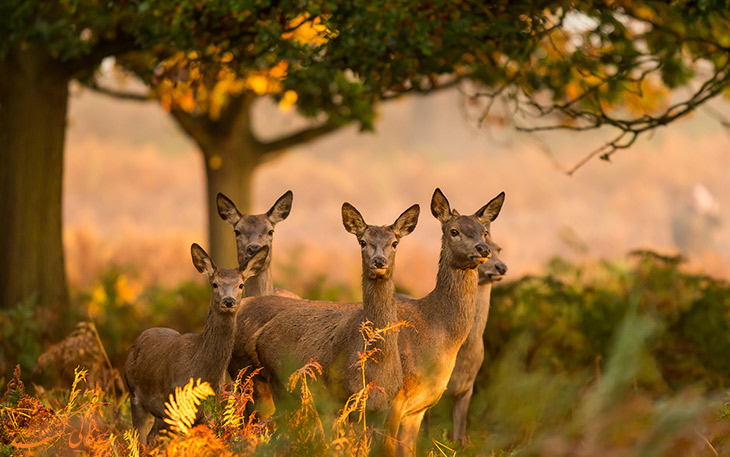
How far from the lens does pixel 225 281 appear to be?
6.13 meters

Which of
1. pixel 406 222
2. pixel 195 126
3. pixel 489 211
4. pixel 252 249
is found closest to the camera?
pixel 406 222

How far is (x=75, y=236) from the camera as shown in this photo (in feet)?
76.1

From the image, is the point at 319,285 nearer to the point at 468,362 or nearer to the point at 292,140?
the point at 292,140

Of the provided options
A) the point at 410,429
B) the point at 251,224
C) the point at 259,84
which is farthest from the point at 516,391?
the point at 259,84

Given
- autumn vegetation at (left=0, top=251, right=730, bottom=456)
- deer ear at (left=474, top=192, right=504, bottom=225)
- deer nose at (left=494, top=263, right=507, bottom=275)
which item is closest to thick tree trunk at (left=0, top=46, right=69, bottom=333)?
autumn vegetation at (left=0, top=251, right=730, bottom=456)

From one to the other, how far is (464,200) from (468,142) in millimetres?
25288

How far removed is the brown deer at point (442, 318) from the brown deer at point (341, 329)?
0.25 metres

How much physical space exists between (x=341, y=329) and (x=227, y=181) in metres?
9.98

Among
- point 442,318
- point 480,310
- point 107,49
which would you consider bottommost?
point 480,310

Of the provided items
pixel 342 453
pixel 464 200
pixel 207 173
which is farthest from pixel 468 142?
pixel 342 453

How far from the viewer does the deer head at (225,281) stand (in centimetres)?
608

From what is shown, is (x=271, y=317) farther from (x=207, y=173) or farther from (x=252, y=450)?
(x=207, y=173)

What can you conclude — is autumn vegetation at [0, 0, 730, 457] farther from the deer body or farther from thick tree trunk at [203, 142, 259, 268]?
the deer body

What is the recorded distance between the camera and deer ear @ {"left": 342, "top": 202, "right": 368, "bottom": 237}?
19.7ft
